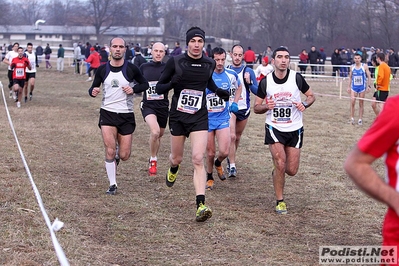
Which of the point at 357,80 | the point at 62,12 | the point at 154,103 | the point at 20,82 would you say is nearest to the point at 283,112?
the point at 154,103

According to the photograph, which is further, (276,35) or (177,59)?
(276,35)

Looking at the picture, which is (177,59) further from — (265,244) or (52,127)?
(52,127)

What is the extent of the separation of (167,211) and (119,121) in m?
1.54

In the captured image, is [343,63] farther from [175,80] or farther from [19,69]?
[175,80]

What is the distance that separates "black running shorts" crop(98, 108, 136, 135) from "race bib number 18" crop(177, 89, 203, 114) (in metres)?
1.54

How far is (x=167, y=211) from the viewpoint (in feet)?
27.8

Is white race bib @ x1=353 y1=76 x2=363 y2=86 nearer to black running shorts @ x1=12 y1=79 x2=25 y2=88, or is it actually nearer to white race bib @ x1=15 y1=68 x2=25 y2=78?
white race bib @ x1=15 y1=68 x2=25 y2=78

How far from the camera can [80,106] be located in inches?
932

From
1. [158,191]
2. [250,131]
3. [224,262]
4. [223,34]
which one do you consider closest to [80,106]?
[250,131]

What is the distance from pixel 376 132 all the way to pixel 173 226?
4770 mm

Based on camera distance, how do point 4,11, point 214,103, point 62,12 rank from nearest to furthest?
1. point 214,103
2. point 4,11
3. point 62,12

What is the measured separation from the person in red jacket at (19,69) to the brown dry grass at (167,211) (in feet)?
25.1

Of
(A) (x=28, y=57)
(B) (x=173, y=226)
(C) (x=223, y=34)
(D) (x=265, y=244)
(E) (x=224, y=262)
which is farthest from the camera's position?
(C) (x=223, y=34)

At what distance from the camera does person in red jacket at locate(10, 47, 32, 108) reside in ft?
72.6
